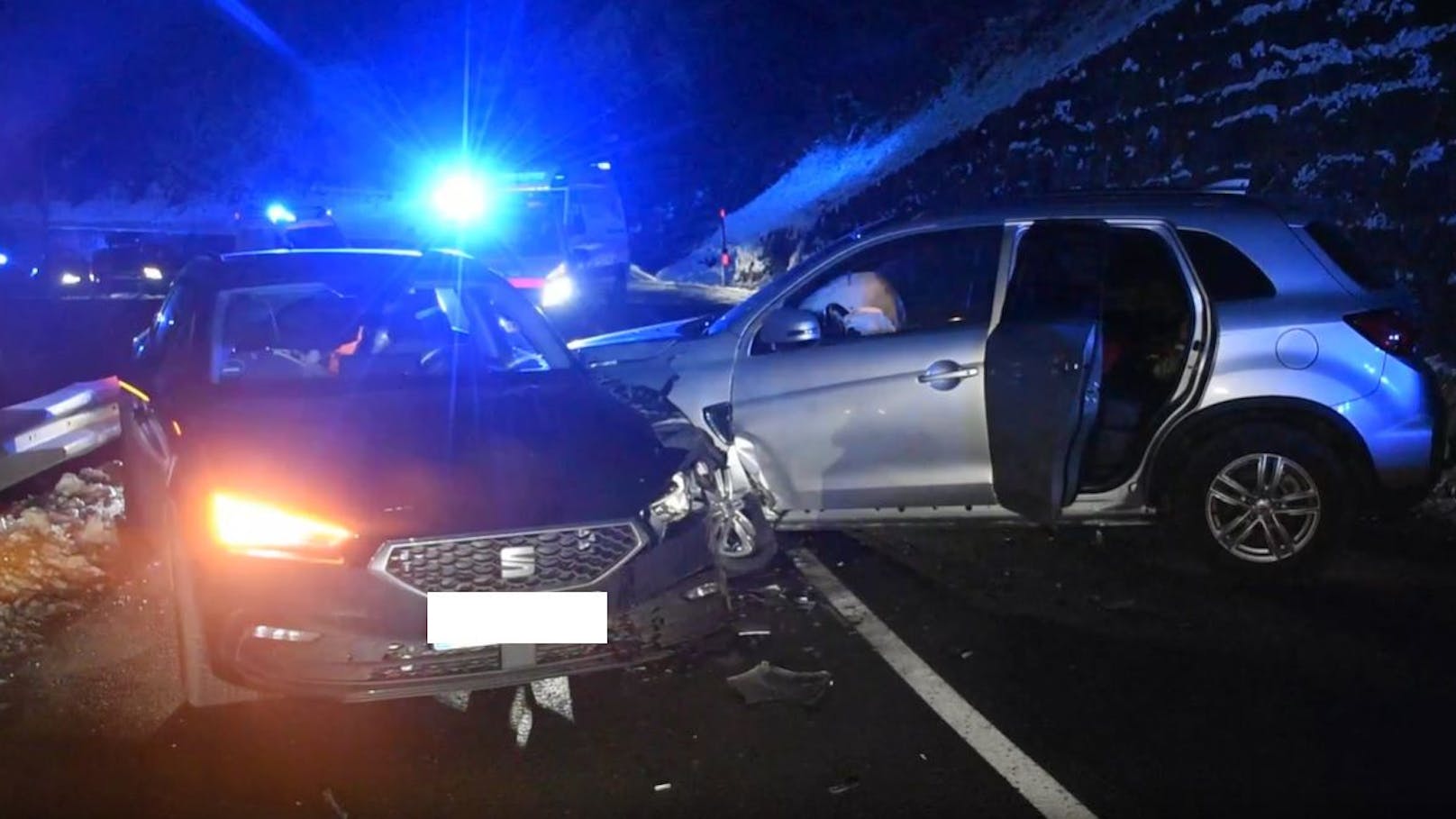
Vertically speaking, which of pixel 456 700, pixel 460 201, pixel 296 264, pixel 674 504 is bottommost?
pixel 456 700

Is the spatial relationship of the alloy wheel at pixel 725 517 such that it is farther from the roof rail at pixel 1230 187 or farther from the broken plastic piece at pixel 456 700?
the roof rail at pixel 1230 187

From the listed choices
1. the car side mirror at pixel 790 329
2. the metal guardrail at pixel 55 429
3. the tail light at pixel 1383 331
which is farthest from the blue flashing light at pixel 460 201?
the tail light at pixel 1383 331

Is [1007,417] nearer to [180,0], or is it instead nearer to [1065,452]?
[1065,452]

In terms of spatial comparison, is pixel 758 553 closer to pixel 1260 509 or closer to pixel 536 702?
pixel 536 702

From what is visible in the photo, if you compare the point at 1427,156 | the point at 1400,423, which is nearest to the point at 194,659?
the point at 1400,423

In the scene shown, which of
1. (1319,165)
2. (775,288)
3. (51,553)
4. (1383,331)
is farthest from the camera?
(1319,165)

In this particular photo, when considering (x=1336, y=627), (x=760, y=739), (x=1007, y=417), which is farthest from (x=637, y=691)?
(x=1336, y=627)

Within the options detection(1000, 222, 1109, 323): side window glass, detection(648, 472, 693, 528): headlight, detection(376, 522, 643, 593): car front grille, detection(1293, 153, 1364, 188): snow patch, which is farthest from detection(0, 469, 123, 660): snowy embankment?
detection(1293, 153, 1364, 188): snow patch

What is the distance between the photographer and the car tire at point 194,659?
400 cm

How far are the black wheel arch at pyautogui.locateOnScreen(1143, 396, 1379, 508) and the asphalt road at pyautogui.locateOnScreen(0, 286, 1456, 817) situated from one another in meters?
0.49

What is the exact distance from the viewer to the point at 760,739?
4145mm

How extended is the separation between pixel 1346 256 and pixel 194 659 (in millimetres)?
4993

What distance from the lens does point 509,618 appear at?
379 centimetres

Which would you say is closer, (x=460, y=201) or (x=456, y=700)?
(x=456, y=700)
